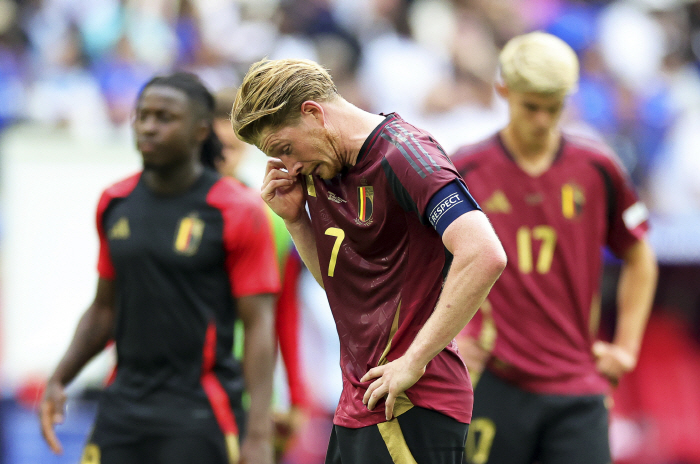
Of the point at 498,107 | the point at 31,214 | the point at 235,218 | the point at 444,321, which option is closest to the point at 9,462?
the point at 31,214

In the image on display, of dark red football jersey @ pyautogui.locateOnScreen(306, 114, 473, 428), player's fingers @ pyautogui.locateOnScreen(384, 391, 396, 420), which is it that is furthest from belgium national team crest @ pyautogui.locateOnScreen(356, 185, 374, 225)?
player's fingers @ pyautogui.locateOnScreen(384, 391, 396, 420)

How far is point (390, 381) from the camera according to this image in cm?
262

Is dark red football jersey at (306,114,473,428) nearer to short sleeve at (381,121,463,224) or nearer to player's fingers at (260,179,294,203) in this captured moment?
short sleeve at (381,121,463,224)

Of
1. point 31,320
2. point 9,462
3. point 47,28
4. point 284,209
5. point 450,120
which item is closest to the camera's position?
point 284,209

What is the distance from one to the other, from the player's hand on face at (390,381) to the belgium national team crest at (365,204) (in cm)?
43

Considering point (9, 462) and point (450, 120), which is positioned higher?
point (450, 120)

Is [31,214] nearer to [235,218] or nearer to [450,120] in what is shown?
[450,120]

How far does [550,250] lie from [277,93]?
196cm

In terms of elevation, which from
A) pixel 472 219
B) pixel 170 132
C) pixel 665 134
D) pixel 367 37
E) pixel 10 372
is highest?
pixel 367 37

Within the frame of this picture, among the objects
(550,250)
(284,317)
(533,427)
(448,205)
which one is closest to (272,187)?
(448,205)

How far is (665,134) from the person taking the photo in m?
9.22

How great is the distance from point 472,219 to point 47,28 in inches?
375

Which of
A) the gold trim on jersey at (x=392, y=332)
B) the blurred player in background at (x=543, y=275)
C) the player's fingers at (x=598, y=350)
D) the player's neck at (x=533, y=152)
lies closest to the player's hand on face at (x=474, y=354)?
the blurred player in background at (x=543, y=275)

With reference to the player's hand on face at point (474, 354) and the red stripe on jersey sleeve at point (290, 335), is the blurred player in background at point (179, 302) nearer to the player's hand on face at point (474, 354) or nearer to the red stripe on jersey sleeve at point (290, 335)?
the player's hand on face at point (474, 354)
